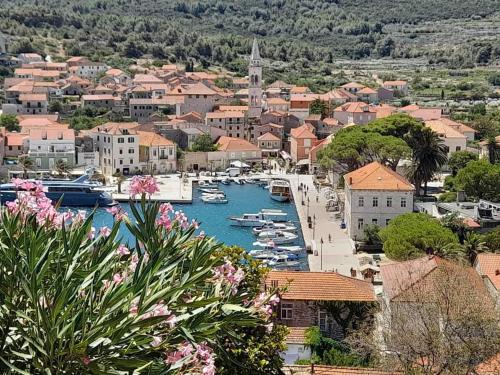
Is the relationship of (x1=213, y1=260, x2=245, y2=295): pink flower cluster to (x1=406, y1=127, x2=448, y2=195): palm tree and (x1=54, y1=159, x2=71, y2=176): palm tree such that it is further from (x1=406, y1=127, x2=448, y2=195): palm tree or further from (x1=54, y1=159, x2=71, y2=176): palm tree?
(x1=54, y1=159, x2=71, y2=176): palm tree

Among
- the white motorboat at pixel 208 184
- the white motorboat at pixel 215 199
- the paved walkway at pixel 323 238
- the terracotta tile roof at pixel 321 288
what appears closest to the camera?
the terracotta tile roof at pixel 321 288

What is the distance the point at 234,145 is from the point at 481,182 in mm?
20915

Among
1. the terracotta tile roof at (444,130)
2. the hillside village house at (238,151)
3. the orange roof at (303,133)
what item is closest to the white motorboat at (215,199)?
the hillside village house at (238,151)

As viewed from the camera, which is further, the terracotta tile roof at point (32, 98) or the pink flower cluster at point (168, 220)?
the terracotta tile roof at point (32, 98)

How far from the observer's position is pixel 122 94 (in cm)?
7012

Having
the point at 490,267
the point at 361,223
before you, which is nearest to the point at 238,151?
the point at 361,223

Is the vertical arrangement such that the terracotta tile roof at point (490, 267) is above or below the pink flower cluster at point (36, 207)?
below

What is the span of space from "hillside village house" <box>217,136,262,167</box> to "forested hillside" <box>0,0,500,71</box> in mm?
39255

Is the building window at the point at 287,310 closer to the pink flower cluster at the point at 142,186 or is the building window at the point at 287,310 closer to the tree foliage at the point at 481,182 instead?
the pink flower cluster at the point at 142,186

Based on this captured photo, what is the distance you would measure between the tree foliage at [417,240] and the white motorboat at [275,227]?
375 inches

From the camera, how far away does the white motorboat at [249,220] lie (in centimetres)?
3787

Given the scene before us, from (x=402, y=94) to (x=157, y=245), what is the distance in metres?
81.3

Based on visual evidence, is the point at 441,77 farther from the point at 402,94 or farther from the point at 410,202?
the point at 410,202

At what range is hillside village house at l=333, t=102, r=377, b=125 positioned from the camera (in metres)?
60.0
